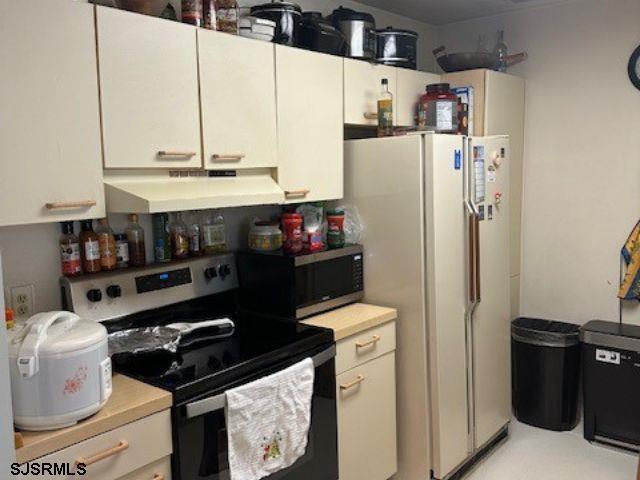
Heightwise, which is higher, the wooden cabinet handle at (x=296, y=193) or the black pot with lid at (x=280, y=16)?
the black pot with lid at (x=280, y=16)

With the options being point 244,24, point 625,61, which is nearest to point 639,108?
point 625,61

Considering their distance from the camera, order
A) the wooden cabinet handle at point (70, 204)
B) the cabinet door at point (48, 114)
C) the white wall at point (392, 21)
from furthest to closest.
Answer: the white wall at point (392, 21) → the wooden cabinet handle at point (70, 204) → the cabinet door at point (48, 114)

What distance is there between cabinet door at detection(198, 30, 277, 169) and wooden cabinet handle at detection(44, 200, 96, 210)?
47 centimetres

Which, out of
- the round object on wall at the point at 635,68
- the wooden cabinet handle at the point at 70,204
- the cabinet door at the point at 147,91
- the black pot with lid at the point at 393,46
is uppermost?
A: the black pot with lid at the point at 393,46

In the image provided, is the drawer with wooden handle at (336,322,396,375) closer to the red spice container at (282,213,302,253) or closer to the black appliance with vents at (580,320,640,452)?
the red spice container at (282,213,302,253)

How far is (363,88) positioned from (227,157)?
3.07 ft

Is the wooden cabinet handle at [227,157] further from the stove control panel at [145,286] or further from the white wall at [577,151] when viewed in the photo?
the white wall at [577,151]

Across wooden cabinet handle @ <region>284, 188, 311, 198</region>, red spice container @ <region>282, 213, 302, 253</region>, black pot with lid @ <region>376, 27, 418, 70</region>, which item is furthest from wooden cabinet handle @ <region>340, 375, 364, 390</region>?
black pot with lid @ <region>376, 27, 418, 70</region>

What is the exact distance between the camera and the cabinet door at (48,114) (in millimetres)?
1541

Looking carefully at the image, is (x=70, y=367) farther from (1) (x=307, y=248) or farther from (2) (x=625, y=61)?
(2) (x=625, y=61)

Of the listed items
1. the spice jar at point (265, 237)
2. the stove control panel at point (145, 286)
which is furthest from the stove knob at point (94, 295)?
the spice jar at point (265, 237)

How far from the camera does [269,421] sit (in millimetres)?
1891

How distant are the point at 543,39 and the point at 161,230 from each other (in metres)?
2.56

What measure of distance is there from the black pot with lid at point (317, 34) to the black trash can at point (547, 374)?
1.99 m
